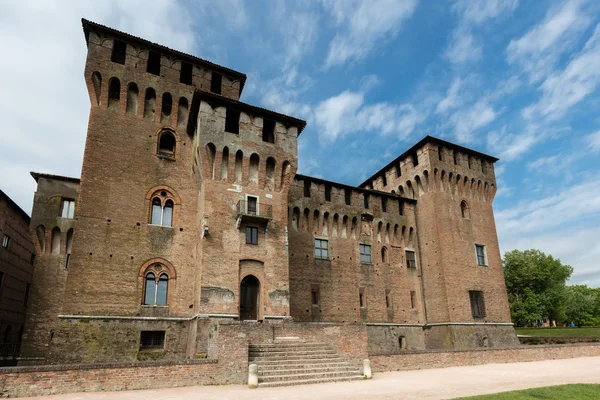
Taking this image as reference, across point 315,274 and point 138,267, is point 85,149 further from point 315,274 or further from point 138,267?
point 315,274

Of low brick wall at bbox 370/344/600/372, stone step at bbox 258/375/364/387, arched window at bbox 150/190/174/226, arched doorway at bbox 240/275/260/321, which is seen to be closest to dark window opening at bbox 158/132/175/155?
arched window at bbox 150/190/174/226

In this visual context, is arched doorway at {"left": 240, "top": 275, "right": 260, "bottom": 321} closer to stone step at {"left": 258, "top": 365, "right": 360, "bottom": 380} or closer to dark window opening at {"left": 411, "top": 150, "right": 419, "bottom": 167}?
stone step at {"left": 258, "top": 365, "right": 360, "bottom": 380}

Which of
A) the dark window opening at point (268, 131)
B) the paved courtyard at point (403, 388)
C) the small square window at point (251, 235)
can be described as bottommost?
the paved courtyard at point (403, 388)

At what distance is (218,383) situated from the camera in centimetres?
1454

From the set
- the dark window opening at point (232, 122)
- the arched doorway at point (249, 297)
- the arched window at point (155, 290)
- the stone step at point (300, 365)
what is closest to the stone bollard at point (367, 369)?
the stone step at point (300, 365)

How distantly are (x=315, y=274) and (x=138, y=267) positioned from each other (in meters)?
11.9

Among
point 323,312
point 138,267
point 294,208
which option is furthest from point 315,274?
point 138,267

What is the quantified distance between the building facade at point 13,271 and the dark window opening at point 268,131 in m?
18.4

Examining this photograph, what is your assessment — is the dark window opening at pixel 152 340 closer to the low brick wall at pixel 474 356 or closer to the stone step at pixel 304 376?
the stone step at pixel 304 376

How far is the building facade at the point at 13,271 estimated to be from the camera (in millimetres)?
26625

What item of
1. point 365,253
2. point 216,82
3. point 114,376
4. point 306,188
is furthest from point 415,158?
point 114,376

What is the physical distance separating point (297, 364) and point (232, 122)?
1516 centimetres

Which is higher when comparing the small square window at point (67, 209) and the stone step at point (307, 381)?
the small square window at point (67, 209)

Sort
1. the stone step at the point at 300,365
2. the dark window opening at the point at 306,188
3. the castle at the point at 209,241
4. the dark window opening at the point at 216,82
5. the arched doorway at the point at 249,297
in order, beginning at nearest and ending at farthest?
the stone step at the point at 300,365 → the castle at the point at 209,241 → the arched doorway at the point at 249,297 → the dark window opening at the point at 216,82 → the dark window opening at the point at 306,188
